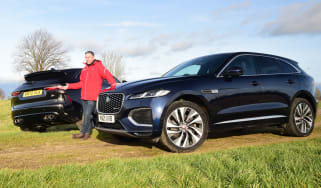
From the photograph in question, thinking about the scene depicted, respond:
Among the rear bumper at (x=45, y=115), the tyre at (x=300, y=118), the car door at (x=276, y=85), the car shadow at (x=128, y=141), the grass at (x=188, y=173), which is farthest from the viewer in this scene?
the rear bumper at (x=45, y=115)

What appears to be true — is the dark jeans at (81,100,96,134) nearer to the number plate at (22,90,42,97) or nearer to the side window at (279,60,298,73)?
the number plate at (22,90,42,97)

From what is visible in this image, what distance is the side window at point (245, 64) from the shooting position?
5.54 meters

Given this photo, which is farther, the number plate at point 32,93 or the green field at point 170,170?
the number plate at point 32,93

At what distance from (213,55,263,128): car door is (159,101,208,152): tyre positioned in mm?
360

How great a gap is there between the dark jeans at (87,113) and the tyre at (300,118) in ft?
13.8

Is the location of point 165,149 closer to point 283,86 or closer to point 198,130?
point 198,130

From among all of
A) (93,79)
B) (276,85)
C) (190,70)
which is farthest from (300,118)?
(93,79)

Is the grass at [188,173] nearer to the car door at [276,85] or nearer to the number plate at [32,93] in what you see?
the car door at [276,85]

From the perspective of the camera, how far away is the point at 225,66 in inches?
208

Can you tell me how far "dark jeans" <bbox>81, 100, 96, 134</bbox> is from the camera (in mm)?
6051

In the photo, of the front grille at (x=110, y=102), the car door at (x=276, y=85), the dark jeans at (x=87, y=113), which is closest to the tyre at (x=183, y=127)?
the front grille at (x=110, y=102)

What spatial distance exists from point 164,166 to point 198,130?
1.57 meters

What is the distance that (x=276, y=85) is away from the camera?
18.8ft

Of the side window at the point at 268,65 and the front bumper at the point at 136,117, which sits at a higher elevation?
the side window at the point at 268,65
